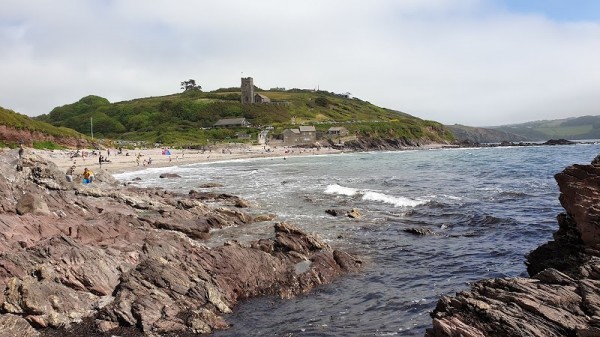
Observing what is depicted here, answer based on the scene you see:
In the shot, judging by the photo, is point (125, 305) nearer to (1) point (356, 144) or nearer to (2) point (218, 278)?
(2) point (218, 278)

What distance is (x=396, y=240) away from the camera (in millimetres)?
23922

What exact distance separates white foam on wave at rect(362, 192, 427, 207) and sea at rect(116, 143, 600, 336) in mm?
89

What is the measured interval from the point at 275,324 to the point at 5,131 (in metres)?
83.0

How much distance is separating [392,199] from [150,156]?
70.2m

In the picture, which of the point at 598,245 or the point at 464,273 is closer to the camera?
the point at 598,245

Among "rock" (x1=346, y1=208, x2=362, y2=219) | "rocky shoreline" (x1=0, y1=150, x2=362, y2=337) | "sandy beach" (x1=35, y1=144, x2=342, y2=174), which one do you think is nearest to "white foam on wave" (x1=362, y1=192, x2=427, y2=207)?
"rock" (x1=346, y1=208, x2=362, y2=219)

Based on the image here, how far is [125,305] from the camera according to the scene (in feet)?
43.5

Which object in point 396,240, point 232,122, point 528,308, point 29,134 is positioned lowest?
point 396,240

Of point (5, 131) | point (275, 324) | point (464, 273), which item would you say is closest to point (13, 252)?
point (275, 324)

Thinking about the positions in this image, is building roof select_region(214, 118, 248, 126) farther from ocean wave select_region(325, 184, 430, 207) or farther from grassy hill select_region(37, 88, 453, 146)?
ocean wave select_region(325, 184, 430, 207)

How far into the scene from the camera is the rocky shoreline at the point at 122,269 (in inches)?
502

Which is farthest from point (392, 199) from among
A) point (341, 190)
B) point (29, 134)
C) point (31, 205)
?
point (29, 134)

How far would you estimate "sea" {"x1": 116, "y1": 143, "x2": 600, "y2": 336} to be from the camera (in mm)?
14180

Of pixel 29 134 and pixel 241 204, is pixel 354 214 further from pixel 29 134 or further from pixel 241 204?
pixel 29 134
